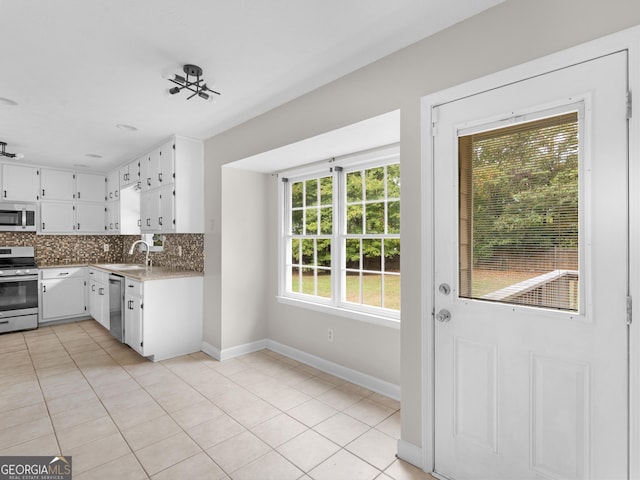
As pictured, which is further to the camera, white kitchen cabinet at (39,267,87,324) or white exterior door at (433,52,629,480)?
white kitchen cabinet at (39,267,87,324)

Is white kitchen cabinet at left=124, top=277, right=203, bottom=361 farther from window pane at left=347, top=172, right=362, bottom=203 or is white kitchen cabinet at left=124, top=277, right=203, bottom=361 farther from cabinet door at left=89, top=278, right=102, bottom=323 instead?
window pane at left=347, top=172, right=362, bottom=203

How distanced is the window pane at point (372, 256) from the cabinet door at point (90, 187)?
4.96 m

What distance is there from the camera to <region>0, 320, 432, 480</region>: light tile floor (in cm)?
203

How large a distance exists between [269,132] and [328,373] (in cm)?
235

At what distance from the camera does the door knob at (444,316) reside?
1876 mm

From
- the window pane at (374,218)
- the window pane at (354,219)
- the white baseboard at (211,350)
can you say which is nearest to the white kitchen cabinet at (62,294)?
the white baseboard at (211,350)

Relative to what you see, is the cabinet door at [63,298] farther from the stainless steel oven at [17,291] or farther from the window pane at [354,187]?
the window pane at [354,187]

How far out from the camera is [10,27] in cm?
191

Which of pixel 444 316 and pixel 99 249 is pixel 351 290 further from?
pixel 99 249

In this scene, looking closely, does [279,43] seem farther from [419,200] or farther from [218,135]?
[218,135]

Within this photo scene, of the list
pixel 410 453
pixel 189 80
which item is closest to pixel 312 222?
pixel 189 80

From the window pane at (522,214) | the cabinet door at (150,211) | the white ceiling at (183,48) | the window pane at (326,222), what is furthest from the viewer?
the cabinet door at (150,211)

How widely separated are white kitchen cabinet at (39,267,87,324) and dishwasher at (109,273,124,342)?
151 centimetres

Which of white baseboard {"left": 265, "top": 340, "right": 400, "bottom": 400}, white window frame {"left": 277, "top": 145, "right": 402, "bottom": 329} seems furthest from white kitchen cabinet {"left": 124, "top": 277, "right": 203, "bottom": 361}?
white window frame {"left": 277, "top": 145, "right": 402, "bottom": 329}
